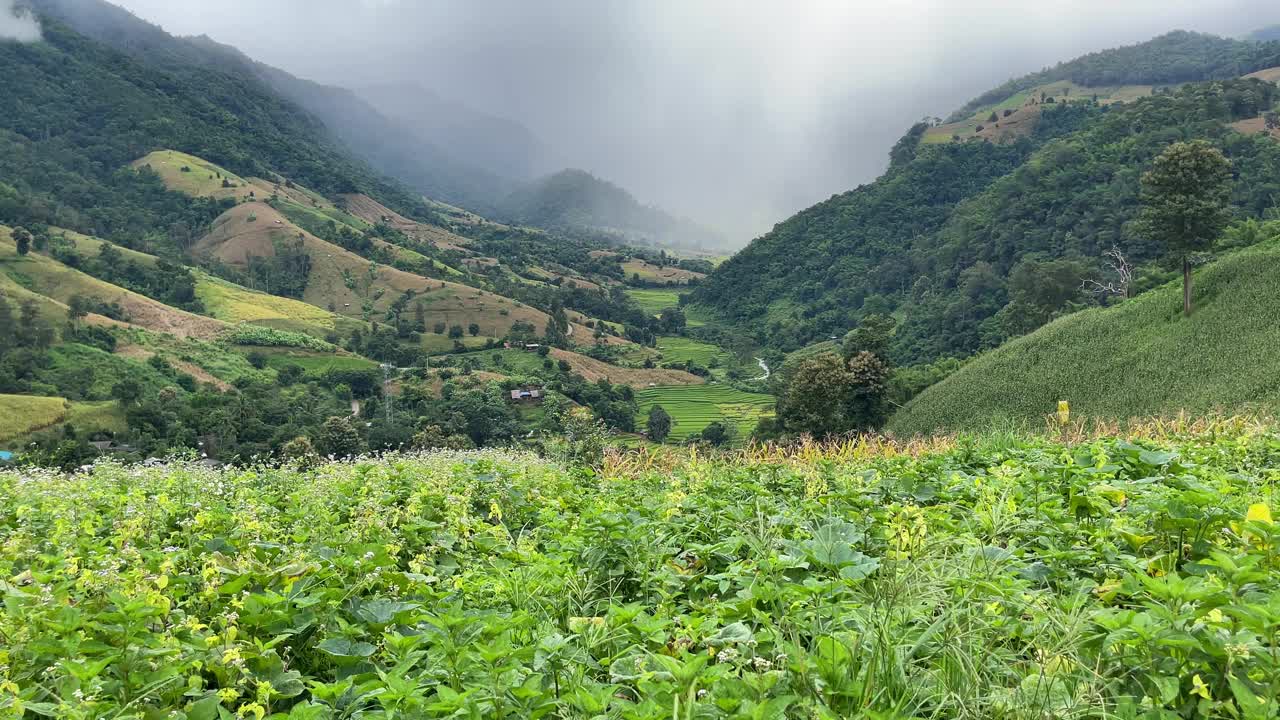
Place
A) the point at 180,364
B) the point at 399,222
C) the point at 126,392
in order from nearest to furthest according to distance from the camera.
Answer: the point at 126,392 < the point at 180,364 < the point at 399,222

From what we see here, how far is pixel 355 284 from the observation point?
119 meters

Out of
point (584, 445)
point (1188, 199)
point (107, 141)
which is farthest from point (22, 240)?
point (1188, 199)

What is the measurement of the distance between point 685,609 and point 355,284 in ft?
416

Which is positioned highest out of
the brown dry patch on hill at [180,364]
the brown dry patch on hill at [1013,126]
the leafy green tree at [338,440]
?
the brown dry patch on hill at [1013,126]

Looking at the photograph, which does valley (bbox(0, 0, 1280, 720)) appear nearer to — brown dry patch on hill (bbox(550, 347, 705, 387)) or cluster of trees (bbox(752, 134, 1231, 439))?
cluster of trees (bbox(752, 134, 1231, 439))

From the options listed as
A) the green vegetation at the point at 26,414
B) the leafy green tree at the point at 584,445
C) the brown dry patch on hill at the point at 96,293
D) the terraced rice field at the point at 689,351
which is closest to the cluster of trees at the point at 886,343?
the leafy green tree at the point at 584,445

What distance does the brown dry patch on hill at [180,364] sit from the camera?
7244cm

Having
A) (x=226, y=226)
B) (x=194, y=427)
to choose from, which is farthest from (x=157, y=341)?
(x=226, y=226)

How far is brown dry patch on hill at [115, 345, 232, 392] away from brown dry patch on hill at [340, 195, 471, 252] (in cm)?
9190

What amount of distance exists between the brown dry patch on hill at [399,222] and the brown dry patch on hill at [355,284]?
38648 mm

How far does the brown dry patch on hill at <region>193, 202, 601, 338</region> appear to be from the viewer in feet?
365

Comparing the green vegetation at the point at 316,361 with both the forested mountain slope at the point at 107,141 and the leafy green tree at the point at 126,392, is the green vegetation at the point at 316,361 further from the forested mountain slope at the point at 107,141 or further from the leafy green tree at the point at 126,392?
the forested mountain slope at the point at 107,141

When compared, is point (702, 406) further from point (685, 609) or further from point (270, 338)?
point (685, 609)

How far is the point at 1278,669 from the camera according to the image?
65.6 inches
